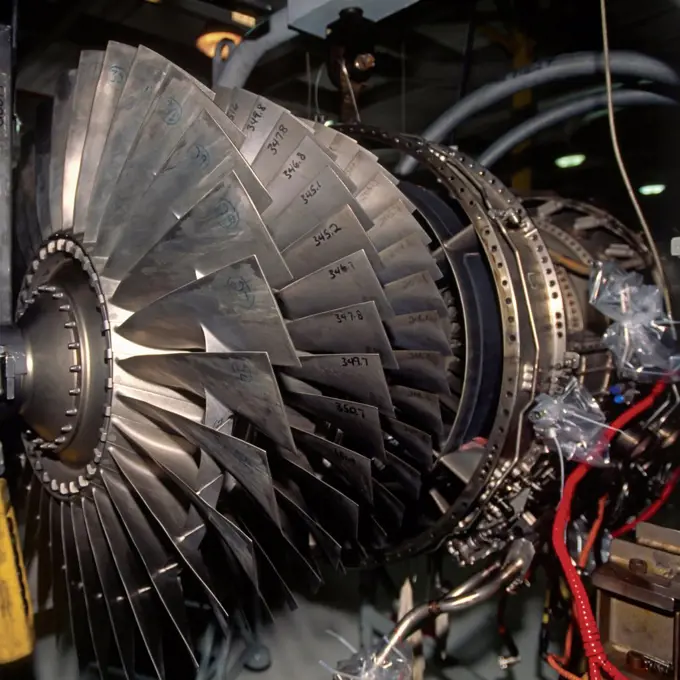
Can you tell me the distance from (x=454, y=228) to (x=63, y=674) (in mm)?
1134

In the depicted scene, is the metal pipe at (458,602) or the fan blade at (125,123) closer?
the fan blade at (125,123)

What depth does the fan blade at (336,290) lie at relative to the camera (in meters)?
0.83

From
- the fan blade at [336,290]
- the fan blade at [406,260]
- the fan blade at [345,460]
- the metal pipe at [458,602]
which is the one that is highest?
the fan blade at [406,260]

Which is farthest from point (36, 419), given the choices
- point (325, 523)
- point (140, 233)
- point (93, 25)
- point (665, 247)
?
point (665, 247)

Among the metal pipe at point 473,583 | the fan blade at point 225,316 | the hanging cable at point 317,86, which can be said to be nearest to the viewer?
the fan blade at point 225,316

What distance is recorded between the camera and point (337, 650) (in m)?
1.60

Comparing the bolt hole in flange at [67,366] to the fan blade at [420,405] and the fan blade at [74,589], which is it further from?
the fan blade at [420,405]

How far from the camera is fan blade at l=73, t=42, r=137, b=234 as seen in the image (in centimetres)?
90

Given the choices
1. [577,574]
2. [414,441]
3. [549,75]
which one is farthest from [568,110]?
[577,574]

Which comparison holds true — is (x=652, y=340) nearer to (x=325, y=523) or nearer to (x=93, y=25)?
(x=325, y=523)

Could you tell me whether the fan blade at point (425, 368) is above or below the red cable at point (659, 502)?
above

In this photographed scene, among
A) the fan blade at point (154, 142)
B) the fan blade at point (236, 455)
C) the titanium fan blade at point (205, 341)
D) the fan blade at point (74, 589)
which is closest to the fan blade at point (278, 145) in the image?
the titanium fan blade at point (205, 341)

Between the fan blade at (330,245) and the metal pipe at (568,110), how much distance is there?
63 centimetres

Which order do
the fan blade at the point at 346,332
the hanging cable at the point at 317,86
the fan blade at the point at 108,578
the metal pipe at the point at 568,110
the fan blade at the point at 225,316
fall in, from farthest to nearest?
the hanging cable at the point at 317,86, the metal pipe at the point at 568,110, the fan blade at the point at 108,578, the fan blade at the point at 346,332, the fan blade at the point at 225,316
